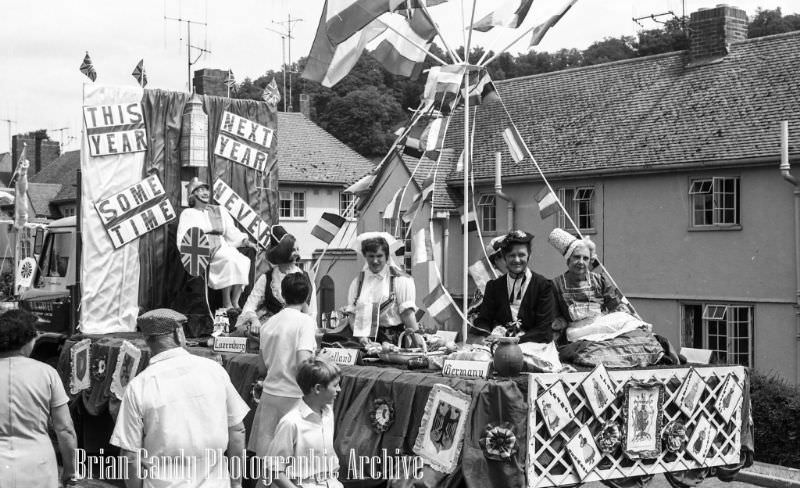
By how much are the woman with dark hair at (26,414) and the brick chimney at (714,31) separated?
1019 inches

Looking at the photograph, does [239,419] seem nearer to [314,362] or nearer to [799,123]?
[314,362]

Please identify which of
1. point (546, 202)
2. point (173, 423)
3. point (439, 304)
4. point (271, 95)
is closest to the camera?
point (173, 423)

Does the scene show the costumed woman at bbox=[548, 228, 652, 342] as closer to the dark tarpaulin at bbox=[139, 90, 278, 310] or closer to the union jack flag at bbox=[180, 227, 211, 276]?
the union jack flag at bbox=[180, 227, 211, 276]

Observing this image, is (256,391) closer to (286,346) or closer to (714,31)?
(286,346)

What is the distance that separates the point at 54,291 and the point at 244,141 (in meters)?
3.51

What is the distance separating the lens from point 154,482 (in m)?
4.84

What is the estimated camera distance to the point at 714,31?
28.4 m

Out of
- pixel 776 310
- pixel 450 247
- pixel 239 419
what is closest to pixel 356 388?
pixel 239 419

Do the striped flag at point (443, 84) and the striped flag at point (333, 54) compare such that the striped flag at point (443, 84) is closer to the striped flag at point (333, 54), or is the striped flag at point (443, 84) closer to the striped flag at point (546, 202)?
the striped flag at point (333, 54)

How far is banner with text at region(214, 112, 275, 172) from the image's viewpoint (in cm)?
1204

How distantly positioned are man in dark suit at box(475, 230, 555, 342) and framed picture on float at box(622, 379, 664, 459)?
2.89ft

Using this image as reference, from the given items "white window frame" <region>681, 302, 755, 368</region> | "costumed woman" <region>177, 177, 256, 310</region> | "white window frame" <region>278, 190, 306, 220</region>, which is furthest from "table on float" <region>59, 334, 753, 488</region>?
"white window frame" <region>278, 190, 306, 220</region>

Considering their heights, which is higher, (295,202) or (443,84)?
(295,202)

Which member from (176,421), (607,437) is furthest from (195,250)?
(176,421)
